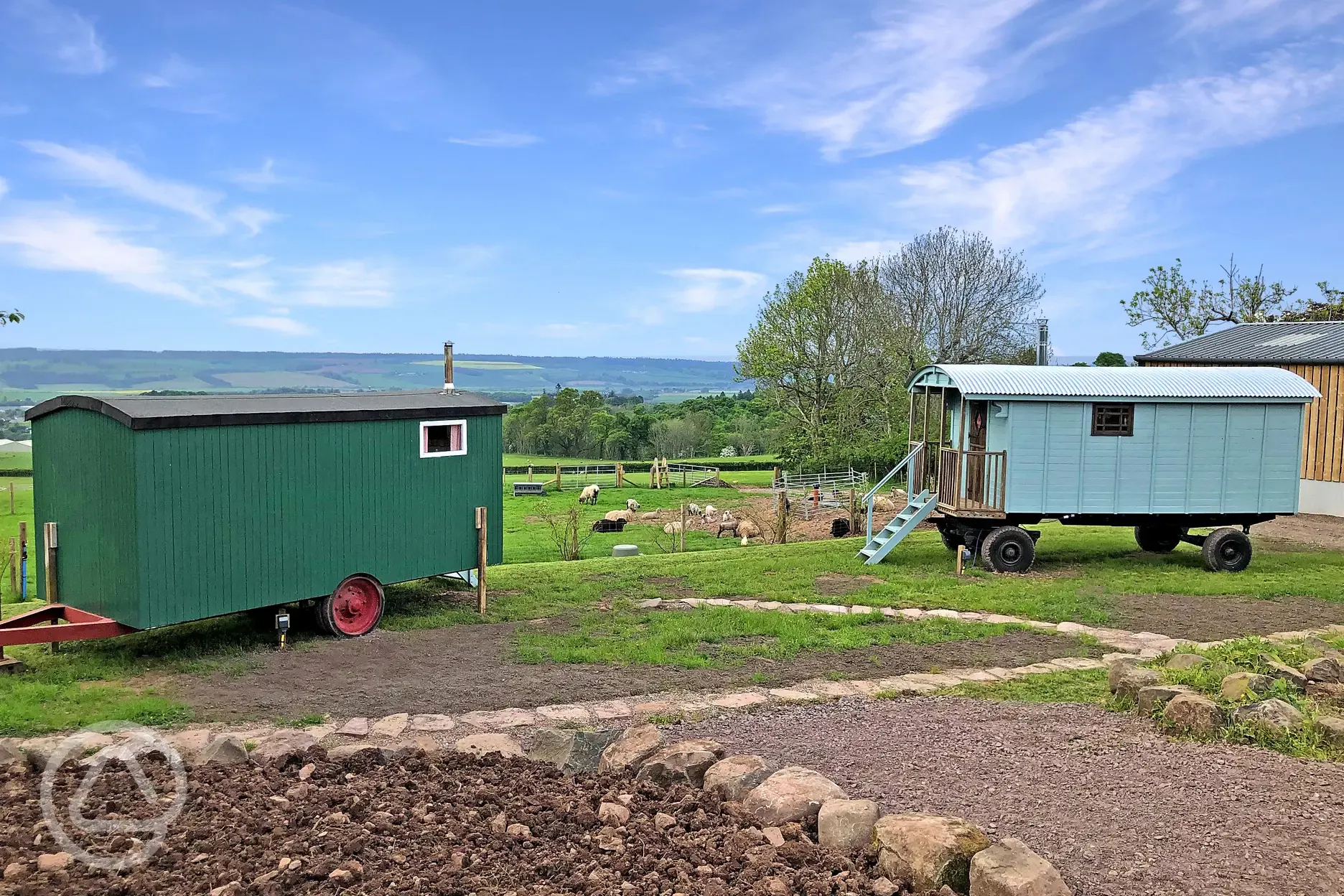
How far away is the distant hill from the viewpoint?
136 ft

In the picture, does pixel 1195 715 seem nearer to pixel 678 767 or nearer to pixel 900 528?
pixel 678 767

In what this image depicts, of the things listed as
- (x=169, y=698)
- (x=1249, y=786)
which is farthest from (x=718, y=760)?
(x=169, y=698)

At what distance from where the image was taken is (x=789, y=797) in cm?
515

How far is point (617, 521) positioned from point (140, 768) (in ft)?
72.5

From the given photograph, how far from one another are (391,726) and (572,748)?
1990 mm

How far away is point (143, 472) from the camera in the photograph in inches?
359

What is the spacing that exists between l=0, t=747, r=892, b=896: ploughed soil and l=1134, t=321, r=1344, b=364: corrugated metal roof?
72.7 feet

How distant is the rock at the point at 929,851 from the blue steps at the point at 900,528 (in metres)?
11.0

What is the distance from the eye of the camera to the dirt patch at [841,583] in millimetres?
13469

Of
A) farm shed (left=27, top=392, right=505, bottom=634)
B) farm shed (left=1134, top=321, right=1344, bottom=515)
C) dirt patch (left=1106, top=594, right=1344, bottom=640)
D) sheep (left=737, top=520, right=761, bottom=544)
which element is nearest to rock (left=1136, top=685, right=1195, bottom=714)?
dirt patch (left=1106, top=594, right=1344, bottom=640)

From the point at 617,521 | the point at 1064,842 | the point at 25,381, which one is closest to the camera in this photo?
the point at 1064,842

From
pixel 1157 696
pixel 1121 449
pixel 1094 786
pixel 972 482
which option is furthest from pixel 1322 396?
pixel 1094 786

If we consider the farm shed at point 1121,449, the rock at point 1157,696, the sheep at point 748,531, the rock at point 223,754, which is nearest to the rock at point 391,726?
the rock at point 223,754

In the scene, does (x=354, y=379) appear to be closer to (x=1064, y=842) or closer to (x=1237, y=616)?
(x=1237, y=616)
